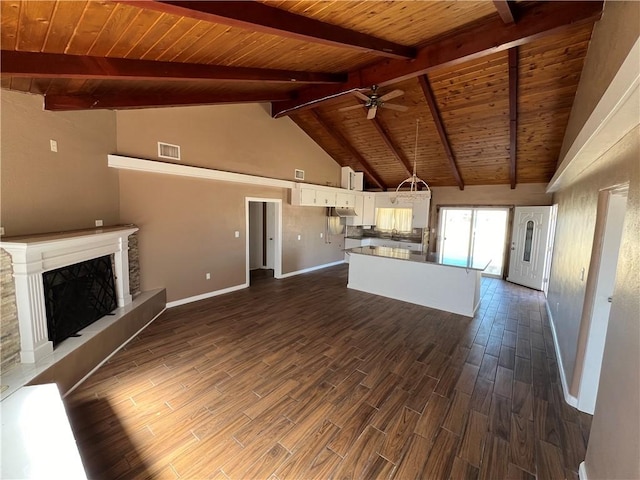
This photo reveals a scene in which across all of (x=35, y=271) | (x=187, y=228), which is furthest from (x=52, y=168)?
(x=187, y=228)

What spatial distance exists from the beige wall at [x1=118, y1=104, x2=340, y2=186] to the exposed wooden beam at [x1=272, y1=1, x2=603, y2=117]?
219 centimetres

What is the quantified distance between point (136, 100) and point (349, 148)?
16.5ft

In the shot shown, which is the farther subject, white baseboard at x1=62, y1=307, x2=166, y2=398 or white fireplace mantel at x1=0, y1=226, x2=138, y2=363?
white baseboard at x1=62, y1=307, x2=166, y2=398

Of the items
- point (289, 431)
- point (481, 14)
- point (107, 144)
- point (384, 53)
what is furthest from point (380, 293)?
point (107, 144)

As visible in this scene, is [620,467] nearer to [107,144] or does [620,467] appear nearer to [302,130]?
[107,144]

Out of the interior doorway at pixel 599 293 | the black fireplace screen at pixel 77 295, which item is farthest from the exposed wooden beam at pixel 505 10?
the black fireplace screen at pixel 77 295

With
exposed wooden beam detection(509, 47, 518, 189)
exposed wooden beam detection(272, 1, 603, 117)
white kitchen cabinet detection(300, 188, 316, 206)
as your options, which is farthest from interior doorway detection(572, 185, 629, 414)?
white kitchen cabinet detection(300, 188, 316, 206)

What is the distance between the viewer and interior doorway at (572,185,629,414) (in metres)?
2.27

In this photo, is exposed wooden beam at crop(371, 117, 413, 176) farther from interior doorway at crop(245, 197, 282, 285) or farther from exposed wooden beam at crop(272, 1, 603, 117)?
interior doorway at crop(245, 197, 282, 285)

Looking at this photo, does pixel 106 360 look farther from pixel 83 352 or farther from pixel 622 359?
pixel 622 359

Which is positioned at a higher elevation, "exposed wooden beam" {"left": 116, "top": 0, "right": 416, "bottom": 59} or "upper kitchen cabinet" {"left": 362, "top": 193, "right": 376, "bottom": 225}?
"exposed wooden beam" {"left": 116, "top": 0, "right": 416, "bottom": 59}

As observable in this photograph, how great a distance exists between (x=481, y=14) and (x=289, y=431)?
15.3 ft

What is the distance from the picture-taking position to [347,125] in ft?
20.9

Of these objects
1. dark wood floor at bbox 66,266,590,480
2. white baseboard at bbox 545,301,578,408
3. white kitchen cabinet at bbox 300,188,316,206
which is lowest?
dark wood floor at bbox 66,266,590,480
